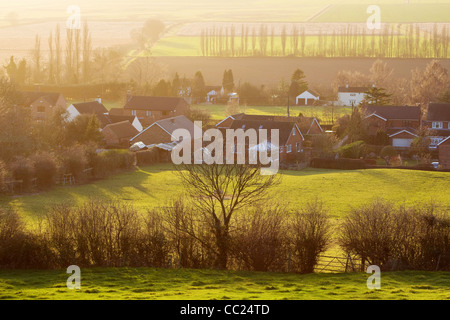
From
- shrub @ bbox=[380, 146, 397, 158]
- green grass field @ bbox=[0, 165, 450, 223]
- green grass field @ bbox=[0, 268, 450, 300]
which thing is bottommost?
green grass field @ bbox=[0, 268, 450, 300]

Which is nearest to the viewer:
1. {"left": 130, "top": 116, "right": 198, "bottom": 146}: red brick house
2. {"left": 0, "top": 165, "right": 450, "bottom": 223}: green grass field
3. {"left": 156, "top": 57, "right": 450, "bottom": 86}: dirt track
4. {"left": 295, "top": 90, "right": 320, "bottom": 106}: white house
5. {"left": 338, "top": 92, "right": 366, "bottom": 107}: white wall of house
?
{"left": 0, "top": 165, "right": 450, "bottom": 223}: green grass field

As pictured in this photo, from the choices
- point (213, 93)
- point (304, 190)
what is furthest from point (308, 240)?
point (213, 93)

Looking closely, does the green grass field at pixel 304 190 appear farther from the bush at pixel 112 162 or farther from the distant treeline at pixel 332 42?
the distant treeline at pixel 332 42

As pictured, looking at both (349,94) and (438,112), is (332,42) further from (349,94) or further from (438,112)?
(438,112)

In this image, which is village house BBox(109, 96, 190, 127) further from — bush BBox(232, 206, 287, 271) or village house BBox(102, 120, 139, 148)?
bush BBox(232, 206, 287, 271)

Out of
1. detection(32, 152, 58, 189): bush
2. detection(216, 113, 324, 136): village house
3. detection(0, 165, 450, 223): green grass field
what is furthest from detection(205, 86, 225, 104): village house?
detection(32, 152, 58, 189): bush
